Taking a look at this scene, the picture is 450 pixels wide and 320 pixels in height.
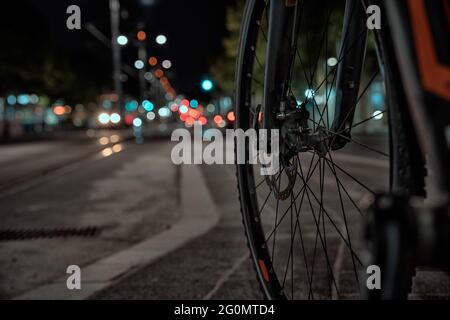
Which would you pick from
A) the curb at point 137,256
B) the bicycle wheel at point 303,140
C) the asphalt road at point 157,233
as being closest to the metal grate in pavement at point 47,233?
the asphalt road at point 157,233

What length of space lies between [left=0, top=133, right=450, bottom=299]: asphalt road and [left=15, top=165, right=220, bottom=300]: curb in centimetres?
9

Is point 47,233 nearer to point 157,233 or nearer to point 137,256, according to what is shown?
point 157,233

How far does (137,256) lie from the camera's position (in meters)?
5.37

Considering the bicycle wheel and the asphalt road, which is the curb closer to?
the asphalt road

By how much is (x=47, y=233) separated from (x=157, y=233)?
1.27 meters

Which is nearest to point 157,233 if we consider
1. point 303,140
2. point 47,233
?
point 47,233

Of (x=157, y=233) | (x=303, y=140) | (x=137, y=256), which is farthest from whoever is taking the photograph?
(x=157, y=233)

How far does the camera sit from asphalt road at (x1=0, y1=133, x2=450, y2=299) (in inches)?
165

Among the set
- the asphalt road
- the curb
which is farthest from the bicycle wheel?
the curb

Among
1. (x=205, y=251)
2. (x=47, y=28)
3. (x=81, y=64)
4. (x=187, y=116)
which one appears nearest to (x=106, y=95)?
(x=81, y=64)

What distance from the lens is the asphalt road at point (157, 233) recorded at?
13.7 feet

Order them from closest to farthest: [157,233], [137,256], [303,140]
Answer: [303,140] → [137,256] → [157,233]
